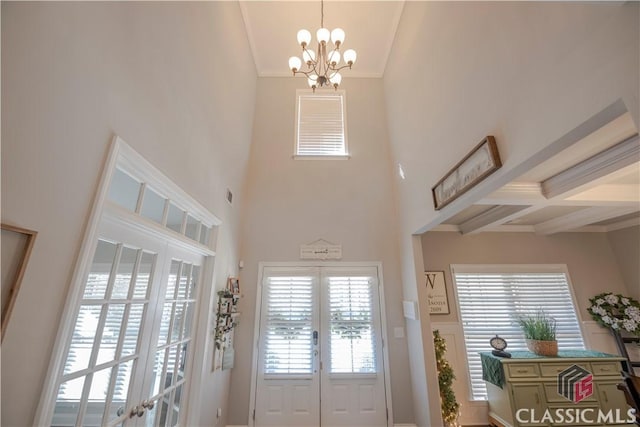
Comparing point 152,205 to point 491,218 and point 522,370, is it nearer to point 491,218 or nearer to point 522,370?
point 491,218

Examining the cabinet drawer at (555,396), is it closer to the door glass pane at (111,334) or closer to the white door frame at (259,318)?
the white door frame at (259,318)

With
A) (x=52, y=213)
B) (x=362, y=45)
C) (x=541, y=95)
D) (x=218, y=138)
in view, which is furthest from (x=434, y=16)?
(x=52, y=213)

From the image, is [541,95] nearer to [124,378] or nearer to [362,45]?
[124,378]

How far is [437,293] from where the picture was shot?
13.0 feet

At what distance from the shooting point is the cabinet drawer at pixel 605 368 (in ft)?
10.2

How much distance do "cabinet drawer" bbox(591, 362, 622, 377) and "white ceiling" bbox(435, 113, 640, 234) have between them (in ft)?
6.05

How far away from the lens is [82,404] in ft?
4.38

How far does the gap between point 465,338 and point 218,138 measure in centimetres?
464

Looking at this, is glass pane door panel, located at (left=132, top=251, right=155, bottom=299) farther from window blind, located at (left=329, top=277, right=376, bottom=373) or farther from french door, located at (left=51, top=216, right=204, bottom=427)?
window blind, located at (left=329, top=277, right=376, bottom=373)

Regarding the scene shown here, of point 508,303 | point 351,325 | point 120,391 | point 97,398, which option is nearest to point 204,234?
point 120,391

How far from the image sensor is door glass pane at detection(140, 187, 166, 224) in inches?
71.3

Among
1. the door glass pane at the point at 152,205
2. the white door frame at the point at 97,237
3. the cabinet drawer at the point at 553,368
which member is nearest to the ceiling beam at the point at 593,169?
the cabinet drawer at the point at 553,368

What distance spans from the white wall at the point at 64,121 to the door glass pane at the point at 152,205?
0.20 meters

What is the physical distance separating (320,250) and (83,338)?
2.95m
